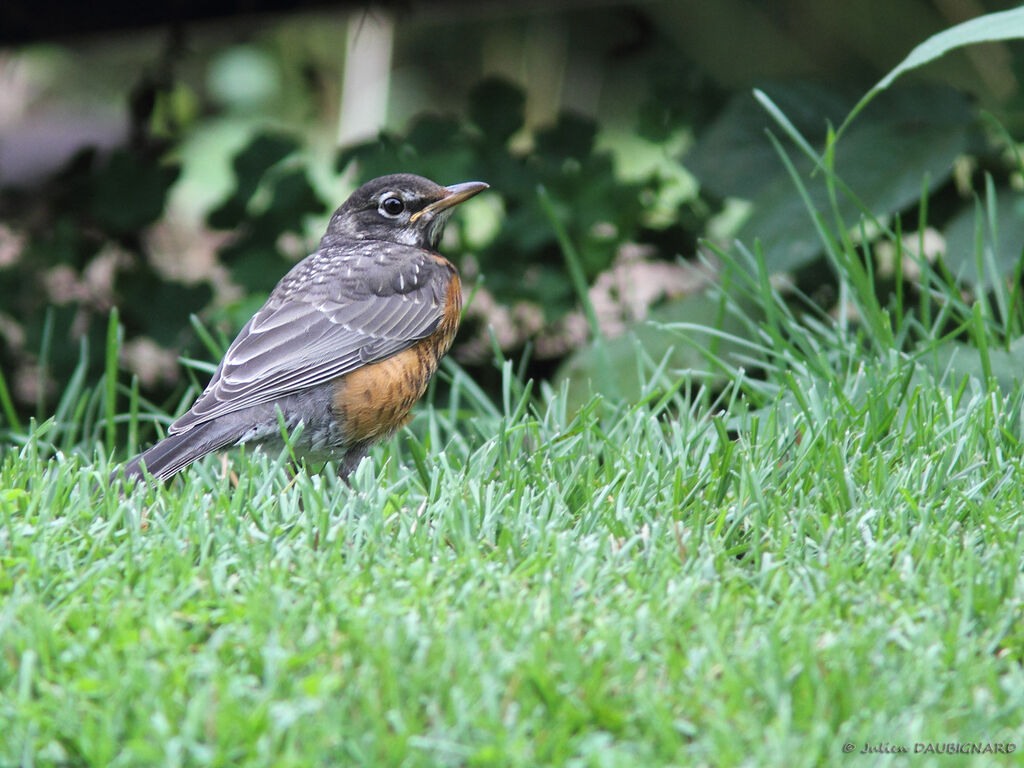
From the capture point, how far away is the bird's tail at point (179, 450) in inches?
116

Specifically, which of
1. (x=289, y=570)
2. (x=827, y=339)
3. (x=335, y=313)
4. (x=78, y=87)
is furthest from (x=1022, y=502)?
(x=78, y=87)

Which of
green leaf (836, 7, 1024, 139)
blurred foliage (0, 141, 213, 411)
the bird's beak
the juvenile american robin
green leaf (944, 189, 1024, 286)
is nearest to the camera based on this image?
green leaf (836, 7, 1024, 139)

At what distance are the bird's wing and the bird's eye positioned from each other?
0.14 metres

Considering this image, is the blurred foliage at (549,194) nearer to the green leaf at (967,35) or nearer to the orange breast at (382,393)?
the orange breast at (382,393)

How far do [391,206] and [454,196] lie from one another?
0.30m

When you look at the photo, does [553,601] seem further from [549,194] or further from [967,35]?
[549,194]

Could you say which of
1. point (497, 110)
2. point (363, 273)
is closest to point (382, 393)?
point (363, 273)

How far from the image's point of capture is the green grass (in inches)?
70.9

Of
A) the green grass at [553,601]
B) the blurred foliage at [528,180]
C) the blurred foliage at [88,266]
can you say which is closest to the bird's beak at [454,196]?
the blurred foliage at [528,180]

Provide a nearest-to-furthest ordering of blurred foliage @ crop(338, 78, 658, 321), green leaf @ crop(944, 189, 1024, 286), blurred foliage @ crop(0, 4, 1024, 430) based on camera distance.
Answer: green leaf @ crop(944, 189, 1024, 286) → blurred foliage @ crop(0, 4, 1024, 430) → blurred foliage @ crop(338, 78, 658, 321)

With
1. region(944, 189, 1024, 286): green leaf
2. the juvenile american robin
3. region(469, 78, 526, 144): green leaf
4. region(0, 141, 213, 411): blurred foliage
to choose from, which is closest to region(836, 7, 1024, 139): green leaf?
region(944, 189, 1024, 286): green leaf

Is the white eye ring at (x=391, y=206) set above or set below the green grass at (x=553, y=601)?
above

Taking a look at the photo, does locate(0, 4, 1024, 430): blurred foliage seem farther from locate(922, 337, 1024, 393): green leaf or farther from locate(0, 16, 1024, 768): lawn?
locate(0, 16, 1024, 768): lawn

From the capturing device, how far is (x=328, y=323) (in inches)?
147
